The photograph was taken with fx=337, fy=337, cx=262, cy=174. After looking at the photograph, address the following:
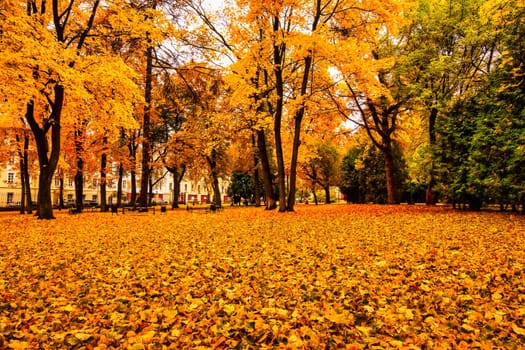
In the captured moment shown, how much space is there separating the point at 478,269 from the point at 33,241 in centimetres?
963

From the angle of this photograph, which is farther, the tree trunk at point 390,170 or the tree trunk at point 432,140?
the tree trunk at point 390,170

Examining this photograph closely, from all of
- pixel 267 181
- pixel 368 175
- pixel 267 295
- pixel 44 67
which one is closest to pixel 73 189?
pixel 368 175

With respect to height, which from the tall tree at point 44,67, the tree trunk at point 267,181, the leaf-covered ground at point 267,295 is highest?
the tall tree at point 44,67

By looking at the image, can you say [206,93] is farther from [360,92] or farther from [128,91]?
[360,92]

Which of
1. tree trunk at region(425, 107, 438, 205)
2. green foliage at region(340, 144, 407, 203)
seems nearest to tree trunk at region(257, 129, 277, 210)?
tree trunk at region(425, 107, 438, 205)

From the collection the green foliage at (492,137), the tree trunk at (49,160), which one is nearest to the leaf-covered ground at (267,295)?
the tree trunk at (49,160)

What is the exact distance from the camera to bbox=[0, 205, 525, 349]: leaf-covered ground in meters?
2.87

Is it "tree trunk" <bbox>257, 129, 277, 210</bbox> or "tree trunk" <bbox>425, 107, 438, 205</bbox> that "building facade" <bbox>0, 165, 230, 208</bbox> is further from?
"tree trunk" <bbox>425, 107, 438, 205</bbox>

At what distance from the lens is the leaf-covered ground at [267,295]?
2.87m

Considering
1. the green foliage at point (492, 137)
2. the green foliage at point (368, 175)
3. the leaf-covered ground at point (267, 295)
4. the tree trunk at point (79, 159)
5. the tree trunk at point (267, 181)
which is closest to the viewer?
the leaf-covered ground at point (267, 295)

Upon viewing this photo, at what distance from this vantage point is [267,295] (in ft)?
13.0

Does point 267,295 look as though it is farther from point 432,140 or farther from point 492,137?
point 432,140

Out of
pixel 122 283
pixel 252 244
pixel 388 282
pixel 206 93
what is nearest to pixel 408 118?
pixel 206 93

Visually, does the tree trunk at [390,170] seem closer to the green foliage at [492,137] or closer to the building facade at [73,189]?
the green foliage at [492,137]
